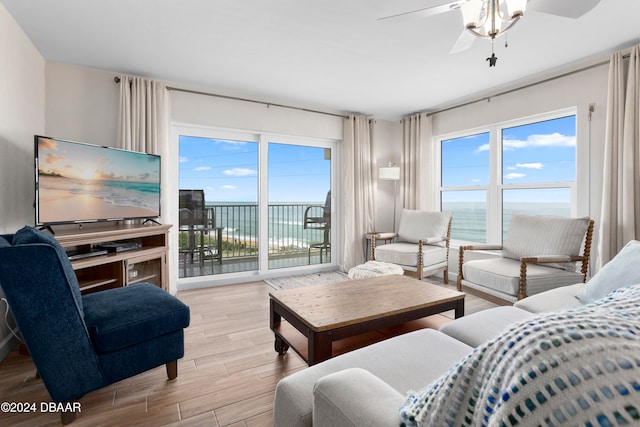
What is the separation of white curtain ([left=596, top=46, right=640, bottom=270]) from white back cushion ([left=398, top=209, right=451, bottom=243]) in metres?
1.58

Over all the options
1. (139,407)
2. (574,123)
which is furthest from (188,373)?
(574,123)

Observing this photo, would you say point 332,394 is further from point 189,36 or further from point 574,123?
point 574,123

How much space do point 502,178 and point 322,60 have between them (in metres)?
2.71

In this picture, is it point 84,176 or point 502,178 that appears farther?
point 502,178

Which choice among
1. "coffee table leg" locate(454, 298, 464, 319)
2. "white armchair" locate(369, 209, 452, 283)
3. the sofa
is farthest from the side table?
Answer: the sofa

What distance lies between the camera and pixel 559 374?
1.26ft

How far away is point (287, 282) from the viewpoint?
4.04 meters

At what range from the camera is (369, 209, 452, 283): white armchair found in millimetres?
3754

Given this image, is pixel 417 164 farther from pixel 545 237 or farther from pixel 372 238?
pixel 545 237

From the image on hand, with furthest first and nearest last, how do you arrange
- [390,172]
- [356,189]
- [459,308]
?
[356,189], [390,172], [459,308]

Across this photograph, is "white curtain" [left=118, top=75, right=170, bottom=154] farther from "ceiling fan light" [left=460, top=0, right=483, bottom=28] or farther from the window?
the window

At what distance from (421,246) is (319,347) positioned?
7.99 ft

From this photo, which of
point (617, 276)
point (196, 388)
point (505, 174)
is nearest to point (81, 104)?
point (196, 388)

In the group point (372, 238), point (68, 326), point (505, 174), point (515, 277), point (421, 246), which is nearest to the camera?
point (68, 326)
